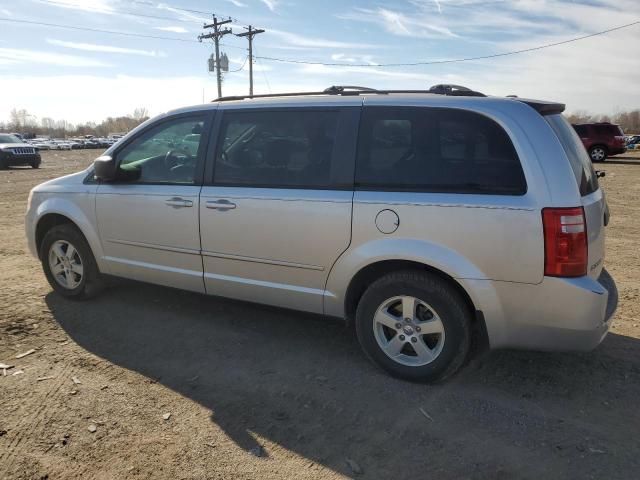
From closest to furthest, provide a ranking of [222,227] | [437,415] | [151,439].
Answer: [151,439] → [437,415] → [222,227]

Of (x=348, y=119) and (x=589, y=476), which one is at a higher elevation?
(x=348, y=119)

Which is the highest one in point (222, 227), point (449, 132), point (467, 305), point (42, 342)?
point (449, 132)

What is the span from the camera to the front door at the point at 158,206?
4.03 metres

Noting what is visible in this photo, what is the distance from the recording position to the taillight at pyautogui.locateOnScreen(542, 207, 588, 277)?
2.80 metres

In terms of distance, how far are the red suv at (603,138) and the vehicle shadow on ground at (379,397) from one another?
75.4 ft

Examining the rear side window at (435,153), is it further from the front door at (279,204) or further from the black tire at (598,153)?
the black tire at (598,153)

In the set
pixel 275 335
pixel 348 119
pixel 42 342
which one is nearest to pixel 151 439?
pixel 275 335

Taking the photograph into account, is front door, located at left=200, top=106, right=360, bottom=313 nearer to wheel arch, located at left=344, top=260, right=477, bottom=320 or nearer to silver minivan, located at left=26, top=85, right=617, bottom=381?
silver minivan, located at left=26, top=85, right=617, bottom=381

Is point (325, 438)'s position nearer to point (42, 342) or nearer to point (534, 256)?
point (534, 256)

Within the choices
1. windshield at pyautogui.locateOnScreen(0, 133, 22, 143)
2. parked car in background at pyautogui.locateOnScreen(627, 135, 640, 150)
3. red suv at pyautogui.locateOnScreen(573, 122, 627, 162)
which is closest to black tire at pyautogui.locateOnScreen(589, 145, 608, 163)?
red suv at pyautogui.locateOnScreen(573, 122, 627, 162)

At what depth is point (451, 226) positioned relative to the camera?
303 centimetres

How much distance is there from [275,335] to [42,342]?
6.06ft

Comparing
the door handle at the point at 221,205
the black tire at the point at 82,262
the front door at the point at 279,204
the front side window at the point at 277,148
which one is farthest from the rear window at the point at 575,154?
the black tire at the point at 82,262

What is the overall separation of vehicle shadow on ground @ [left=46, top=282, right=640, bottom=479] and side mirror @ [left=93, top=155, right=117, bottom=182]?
126cm
